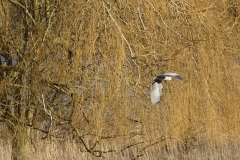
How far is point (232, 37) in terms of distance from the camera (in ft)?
14.6

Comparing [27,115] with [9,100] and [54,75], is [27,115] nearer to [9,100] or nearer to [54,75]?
[9,100]

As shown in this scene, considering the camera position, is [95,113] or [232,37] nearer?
[95,113]

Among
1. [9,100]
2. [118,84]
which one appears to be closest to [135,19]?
[118,84]

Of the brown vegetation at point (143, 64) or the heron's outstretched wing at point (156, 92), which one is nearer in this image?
the heron's outstretched wing at point (156, 92)

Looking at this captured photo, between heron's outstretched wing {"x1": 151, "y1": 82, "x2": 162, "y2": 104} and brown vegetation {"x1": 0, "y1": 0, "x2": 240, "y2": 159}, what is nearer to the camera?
heron's outstretched wing {"x1": 151, "y1": 82, "x2": 162, "y2": 104}

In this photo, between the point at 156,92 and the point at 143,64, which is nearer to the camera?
the point at 156,92

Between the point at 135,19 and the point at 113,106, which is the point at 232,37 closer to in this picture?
the point at 135,19

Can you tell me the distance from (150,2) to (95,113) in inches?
40.8

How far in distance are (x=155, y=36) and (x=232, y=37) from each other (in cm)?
77

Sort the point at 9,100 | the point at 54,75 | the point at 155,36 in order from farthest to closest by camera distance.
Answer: the point at 9,100 < the point at 54,75 < the point at 155,36

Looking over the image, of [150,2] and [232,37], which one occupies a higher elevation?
[150,2]

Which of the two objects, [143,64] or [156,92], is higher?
[143,64]

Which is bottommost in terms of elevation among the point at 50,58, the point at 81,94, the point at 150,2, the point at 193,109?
the point at 193,109

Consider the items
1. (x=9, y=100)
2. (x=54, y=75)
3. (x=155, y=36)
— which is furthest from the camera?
(x=9, y=100)
